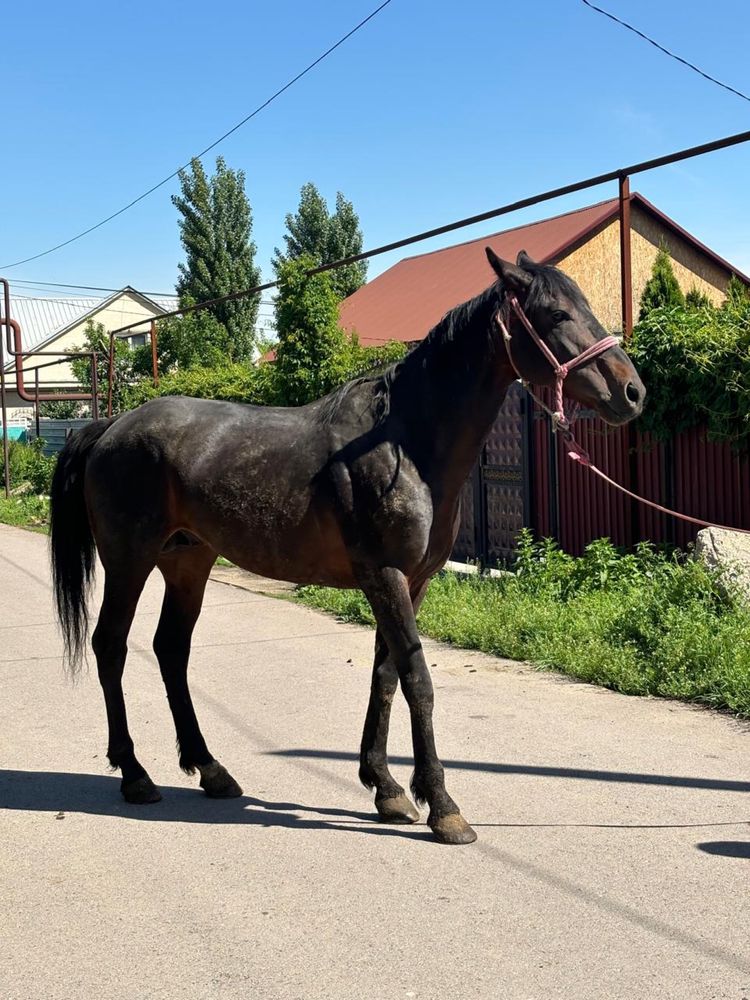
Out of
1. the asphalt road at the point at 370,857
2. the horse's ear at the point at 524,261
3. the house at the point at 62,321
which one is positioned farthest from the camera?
the house at the point at 62,321

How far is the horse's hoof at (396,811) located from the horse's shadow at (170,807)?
5 cm

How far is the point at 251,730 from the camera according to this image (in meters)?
6.01

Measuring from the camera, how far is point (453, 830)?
13.8 ft

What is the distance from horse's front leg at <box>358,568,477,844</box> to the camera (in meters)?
4.25

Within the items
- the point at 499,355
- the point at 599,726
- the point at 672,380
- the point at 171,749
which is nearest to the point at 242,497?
the point at 499,355

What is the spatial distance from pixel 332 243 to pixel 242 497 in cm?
4465

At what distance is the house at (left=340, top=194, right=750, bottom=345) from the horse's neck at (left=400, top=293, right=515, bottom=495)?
829 inches

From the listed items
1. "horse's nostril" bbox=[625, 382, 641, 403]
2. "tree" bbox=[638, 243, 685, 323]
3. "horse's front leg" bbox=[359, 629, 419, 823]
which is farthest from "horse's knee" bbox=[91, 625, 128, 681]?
"tree" bbox=[638, 243, 685, 323]

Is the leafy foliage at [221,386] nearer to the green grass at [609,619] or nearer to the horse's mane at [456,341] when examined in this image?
the green grass at [609,619]

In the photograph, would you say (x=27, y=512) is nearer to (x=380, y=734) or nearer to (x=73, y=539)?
(x=73, y=539)

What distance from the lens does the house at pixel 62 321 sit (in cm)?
5600

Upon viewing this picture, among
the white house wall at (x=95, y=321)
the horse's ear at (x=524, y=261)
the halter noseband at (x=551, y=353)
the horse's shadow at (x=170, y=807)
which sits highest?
the white house wall at (x=95, y=321)

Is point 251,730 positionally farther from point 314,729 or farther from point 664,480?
point 664,480

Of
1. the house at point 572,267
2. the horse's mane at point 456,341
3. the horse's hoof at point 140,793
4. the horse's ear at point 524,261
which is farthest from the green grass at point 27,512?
the horse's ear at point 524,261
